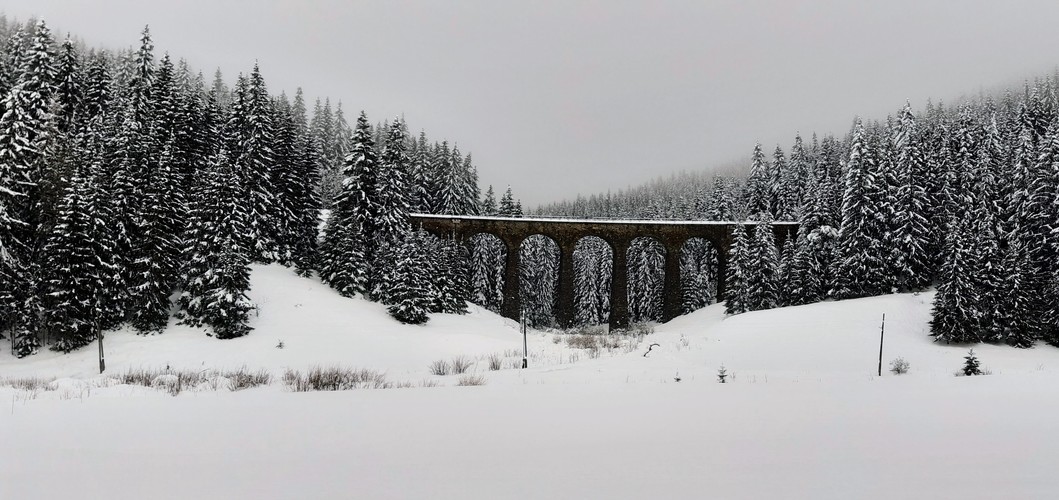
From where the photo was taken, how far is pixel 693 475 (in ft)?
13.9

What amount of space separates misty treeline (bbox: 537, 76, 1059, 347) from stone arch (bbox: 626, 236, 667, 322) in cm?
1496

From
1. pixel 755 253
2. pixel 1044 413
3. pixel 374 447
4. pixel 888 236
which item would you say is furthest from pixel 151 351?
pixel 888 236

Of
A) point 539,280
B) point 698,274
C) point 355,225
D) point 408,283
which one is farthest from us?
point 539,280

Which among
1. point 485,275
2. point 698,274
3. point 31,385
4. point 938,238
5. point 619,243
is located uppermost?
point 619,243

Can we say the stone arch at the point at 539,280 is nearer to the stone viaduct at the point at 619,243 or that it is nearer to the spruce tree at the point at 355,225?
the stone viaduct at the point at 619,243

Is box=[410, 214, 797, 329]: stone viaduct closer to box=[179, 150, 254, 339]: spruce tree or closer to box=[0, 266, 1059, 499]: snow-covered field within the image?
box=[179, 150, 254, 339]: spruce tree

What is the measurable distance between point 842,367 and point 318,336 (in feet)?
86.5

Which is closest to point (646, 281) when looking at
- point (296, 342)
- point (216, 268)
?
point (296, 342)

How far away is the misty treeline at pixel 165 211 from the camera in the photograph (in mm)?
26141

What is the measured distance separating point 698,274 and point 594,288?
12.7m

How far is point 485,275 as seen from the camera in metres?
53.0

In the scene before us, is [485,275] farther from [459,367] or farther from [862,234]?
[459,367]

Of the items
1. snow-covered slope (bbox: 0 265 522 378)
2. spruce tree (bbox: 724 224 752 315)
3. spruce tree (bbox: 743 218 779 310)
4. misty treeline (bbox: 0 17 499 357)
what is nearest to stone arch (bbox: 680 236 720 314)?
spruce tree (bbox: 724 224 752 315)

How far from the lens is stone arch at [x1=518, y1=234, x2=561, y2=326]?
192ft
